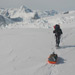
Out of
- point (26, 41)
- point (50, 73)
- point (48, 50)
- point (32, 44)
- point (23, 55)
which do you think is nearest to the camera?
point (50, 73)

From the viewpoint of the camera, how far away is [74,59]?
8391 millimetres

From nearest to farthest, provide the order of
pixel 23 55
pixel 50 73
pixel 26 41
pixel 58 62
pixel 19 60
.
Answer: pixel 50 73, pixel 58 62, pixel 19 60, pixel 23 55, pixel 26 41

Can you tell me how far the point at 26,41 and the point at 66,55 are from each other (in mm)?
3998

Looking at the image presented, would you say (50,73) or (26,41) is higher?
(26,41)

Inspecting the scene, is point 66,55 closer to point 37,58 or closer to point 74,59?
point 74,59

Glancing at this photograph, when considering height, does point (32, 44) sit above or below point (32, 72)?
above

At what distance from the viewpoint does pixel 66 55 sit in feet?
29.6

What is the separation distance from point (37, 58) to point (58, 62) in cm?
130

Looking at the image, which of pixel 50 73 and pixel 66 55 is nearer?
pixel 50 73

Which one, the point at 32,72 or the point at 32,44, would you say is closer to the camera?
the point at 32,72

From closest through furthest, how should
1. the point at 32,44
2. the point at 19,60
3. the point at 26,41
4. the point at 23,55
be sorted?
the point at 19,60 → the point at 23,55 → the point at 32,44 → the point at 26,41

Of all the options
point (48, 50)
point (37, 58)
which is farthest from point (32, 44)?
point (37, 58)

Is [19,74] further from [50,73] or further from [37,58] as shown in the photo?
[37,58]

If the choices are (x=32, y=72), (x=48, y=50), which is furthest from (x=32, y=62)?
(x=48, y=50)
